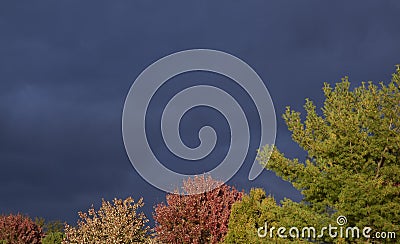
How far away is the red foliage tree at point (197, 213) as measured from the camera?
100 ft

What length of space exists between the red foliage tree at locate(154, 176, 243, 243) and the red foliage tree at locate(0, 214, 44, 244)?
1883 cm

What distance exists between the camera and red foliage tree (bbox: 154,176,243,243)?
3055 centimetres

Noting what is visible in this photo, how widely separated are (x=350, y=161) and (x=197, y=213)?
478 inches

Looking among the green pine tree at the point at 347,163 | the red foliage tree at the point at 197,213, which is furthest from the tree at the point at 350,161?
the red foliage tree at the point at 197,213

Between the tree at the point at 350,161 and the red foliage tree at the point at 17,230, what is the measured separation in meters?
30.0

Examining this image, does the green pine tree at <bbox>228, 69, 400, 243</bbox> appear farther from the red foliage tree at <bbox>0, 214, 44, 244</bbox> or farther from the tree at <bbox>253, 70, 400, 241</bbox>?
the red foliage tree at <bbox>0, 214, 44, 244</bbox>

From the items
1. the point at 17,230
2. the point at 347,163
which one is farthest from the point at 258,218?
the point at 17,230

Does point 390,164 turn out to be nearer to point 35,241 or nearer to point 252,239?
point 252,239

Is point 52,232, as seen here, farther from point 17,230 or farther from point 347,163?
point 347,163

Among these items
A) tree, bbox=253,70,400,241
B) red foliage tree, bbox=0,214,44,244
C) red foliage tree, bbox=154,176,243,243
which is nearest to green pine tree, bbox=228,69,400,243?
tree, bbox=253,70,400,241

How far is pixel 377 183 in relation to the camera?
1972cm

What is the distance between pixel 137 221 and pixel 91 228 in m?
2.52

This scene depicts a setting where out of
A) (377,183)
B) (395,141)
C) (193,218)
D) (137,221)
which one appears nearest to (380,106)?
(395,141)

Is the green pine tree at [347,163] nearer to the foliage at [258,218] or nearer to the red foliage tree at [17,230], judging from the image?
the foliage at [258,218]
